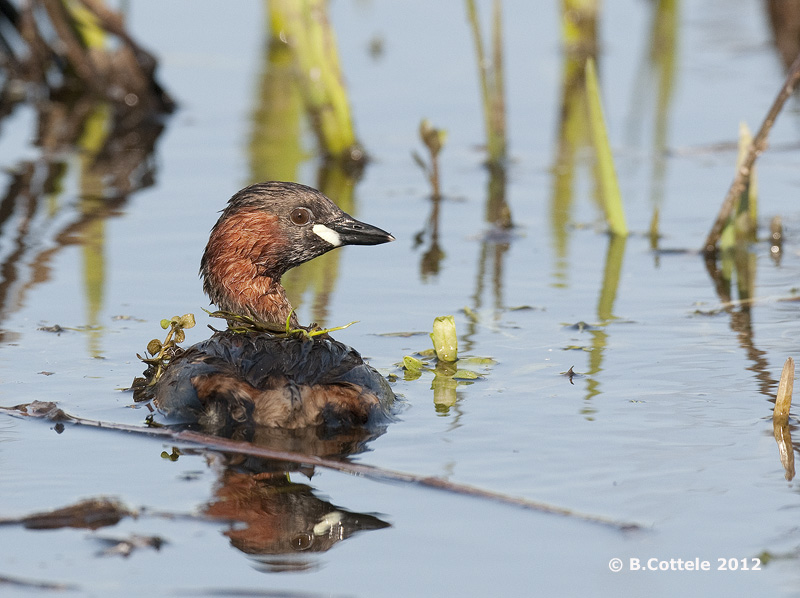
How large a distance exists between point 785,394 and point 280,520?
5.94ft

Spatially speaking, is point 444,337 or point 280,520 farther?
point 444,337

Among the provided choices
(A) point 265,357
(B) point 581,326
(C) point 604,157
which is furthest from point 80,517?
(C) point 604,157

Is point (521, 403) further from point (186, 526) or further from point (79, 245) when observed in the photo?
point (79, 245)

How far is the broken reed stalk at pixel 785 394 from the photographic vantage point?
4500 millimetres

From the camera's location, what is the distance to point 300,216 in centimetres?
574

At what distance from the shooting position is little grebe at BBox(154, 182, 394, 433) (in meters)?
4.61

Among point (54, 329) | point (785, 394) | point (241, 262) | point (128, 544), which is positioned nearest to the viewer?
point (128, 544)

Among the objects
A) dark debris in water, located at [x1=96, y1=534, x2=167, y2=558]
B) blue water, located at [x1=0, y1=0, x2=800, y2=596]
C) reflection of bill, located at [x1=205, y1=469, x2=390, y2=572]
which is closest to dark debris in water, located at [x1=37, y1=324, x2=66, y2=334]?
blue water, located at [x1=0, y1=0, x2=800, y2=596]

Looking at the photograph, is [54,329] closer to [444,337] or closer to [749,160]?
[444,337]

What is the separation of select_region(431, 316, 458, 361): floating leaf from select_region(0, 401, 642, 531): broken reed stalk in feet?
4.06

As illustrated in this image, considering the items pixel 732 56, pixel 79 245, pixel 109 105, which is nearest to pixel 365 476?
pixel 79 245

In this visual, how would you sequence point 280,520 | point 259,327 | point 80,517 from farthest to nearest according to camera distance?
1. point 259,327
2. point 280,520
3. point 80,517

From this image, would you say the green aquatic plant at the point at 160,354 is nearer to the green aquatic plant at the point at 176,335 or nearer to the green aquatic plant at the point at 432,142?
the green aquatic plant at the point at 176,335

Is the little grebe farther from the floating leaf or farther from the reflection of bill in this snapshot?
the floating leaf
